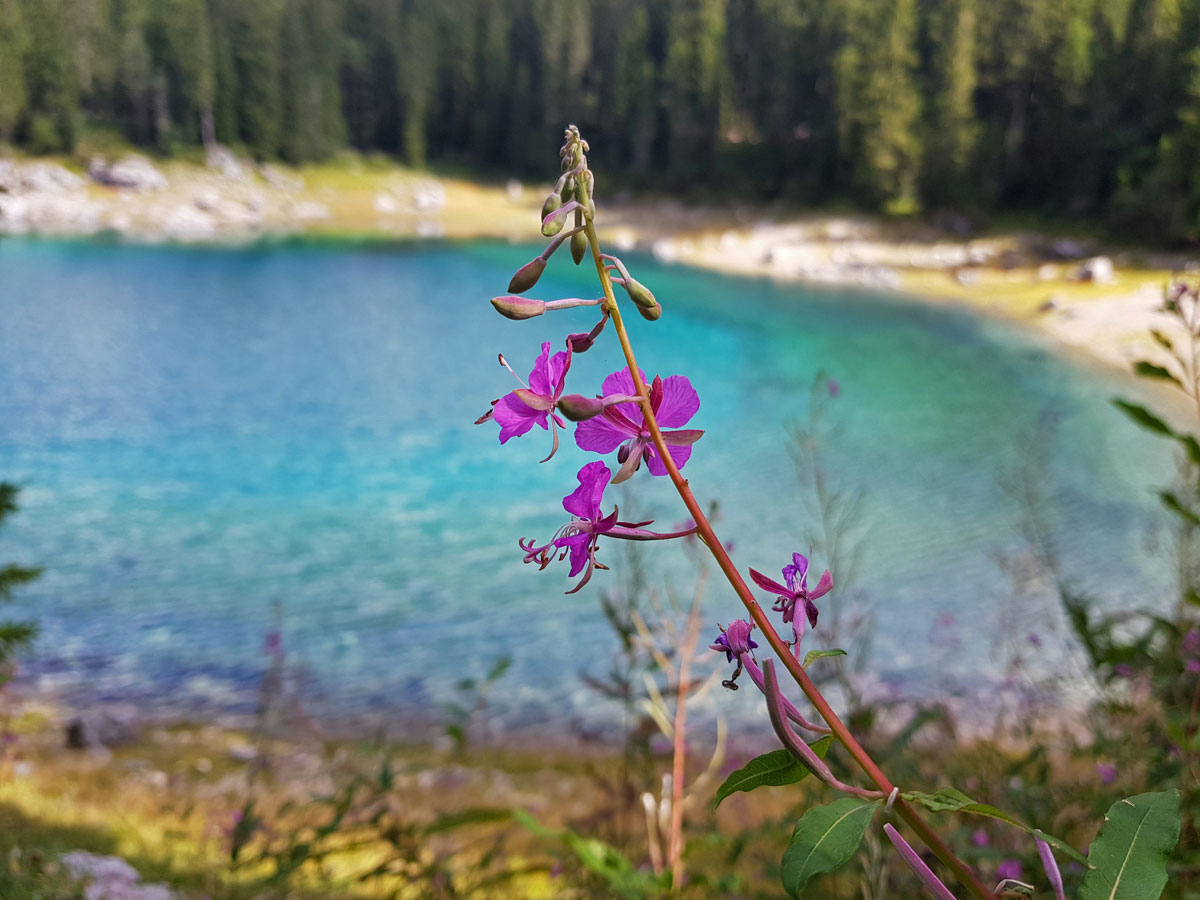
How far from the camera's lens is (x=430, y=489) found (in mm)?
9805

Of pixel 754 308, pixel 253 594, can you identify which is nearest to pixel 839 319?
pixel 754 308

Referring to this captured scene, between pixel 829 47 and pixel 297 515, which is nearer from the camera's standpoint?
pixel 297 515

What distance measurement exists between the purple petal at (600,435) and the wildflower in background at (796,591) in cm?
14

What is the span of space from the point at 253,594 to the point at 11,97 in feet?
134

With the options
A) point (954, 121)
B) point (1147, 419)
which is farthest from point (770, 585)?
point (954, 121)

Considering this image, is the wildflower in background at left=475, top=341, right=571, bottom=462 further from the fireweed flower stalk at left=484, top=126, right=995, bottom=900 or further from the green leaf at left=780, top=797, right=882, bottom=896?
the green leaf at left=780, top=797, right=882, bottom=896

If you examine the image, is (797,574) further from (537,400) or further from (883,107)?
(883,107)

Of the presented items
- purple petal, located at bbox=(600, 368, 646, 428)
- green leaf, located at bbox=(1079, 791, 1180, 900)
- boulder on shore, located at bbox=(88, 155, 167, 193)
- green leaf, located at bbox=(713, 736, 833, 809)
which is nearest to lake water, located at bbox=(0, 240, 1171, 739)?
purple petal, located at bbox=(600, 368, 646, 428)

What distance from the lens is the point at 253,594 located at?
24.0 feet

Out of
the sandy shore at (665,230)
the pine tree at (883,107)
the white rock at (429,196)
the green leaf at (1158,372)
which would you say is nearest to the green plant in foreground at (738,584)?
the green leaf at (1158,372)

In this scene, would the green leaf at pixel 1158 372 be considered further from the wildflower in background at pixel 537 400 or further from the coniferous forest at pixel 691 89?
the coniferous forest at pixel 691 89

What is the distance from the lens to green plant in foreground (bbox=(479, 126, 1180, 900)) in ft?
1.69

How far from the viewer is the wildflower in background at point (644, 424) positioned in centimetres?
60

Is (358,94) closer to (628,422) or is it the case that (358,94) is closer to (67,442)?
(67,442)
